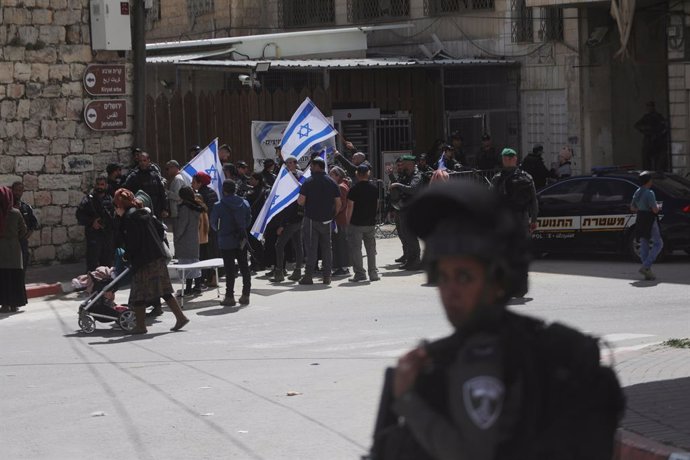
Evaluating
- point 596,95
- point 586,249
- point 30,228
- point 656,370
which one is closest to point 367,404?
point 656,370

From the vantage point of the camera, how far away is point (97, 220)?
18141 mm

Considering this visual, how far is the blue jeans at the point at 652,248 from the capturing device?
55.5 feet

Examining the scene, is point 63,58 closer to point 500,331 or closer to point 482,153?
point 482,153

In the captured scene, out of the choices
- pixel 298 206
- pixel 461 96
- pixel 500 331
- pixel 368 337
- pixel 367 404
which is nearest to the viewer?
pixel 500 331

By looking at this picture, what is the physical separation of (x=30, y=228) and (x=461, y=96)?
15198 millimetres

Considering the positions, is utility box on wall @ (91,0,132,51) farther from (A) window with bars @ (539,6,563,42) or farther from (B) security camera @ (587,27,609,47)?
(A) window with bars @ (539,6,563,42)

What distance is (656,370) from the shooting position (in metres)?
9.67

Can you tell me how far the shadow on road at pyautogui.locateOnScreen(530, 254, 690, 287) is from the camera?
1755 cm

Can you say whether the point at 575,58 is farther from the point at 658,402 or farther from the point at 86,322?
the point at 658,402

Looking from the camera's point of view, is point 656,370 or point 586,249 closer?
point 656,370

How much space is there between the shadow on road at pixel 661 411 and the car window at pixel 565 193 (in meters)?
11.0

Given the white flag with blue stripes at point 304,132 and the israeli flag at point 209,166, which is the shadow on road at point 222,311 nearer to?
the white flag with blue stripes at point 304,132

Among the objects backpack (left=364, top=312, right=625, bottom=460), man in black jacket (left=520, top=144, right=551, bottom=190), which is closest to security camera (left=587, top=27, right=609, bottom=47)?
man in black jacket (left=520, top=144, right=551, bottom=190)

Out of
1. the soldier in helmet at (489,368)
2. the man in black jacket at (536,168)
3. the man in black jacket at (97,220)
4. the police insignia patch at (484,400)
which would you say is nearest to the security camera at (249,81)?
the man in black jacket at (536,168)
